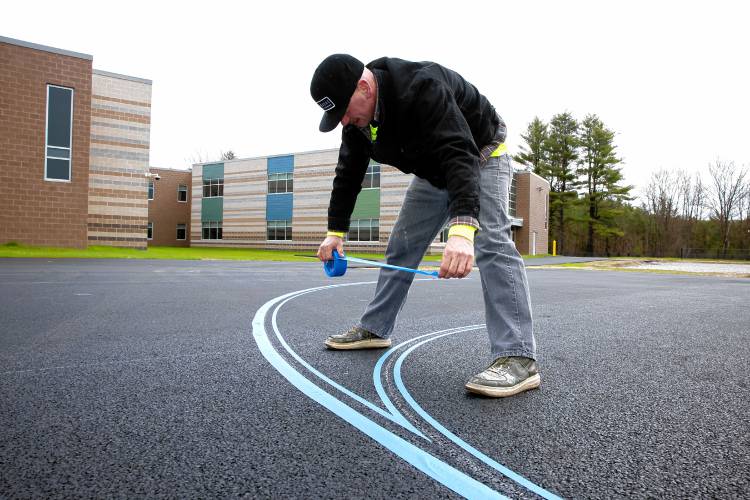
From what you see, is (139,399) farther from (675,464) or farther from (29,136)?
(29,136)

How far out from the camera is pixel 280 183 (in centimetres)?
3709

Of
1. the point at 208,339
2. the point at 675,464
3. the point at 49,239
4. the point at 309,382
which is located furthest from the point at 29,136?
the point at 675,464

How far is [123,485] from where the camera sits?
3.78 feet

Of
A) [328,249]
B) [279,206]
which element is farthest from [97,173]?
[328,249]

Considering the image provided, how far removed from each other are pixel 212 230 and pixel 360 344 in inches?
1593

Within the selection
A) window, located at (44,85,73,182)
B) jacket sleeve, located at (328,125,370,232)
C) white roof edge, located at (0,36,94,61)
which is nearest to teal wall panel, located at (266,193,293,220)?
white roof edge, located at (0,36,94,61)

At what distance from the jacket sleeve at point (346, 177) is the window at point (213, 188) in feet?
129

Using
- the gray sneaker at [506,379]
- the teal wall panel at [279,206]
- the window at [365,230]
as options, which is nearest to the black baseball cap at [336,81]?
the gray sneaker at [506,379]

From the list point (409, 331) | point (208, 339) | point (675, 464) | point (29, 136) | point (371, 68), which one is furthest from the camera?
point (29, 136)

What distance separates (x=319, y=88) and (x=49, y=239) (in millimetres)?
20103

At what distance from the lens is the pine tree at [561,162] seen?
169ft

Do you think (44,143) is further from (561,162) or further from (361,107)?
(561,162)

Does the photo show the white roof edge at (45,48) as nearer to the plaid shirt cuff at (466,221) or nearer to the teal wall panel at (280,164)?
the teal wall panel at (280,164)

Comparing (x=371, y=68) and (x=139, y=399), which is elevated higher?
(x=371, y=68)
